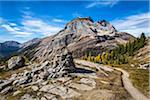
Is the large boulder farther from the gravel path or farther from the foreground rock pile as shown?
the gravel path

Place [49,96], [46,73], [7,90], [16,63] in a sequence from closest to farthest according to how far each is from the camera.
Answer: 1. [49,96]
2. [7,90]
3. [46,73]
4. [16,63]

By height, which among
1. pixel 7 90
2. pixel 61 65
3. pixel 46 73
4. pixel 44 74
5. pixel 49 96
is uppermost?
pixel 61 65

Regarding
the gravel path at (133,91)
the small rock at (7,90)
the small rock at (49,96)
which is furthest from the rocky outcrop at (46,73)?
the gravel path at (133,91)

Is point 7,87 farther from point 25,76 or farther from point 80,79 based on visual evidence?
point 80,79

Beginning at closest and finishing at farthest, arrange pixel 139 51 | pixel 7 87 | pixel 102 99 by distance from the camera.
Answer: pixel 102 99
pixel 7 87
pixel 139 51

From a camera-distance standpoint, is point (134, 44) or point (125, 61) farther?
point (134, 44)

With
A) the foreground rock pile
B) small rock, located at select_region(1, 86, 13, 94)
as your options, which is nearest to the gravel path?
the foreground rock pile

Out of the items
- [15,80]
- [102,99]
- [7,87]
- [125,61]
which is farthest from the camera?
[125,61]

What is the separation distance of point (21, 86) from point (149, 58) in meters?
95.6

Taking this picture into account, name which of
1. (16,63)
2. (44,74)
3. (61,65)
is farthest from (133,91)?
(16,63)

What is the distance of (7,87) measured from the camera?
76.1 metres

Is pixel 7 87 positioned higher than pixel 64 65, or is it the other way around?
pixel 64 65

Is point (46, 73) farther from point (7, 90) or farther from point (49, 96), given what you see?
point (49, 96)

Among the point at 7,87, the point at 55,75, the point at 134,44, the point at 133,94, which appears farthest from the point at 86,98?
the point at 134,44
